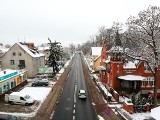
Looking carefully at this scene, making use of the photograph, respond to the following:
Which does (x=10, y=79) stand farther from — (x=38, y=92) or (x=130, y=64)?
(x=130, y=64)

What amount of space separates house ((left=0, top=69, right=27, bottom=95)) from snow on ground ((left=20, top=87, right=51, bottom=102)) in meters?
2.62

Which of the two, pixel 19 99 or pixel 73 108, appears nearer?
pixel 73 108

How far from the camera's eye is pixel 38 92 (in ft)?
152

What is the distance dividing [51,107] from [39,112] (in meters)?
3.07

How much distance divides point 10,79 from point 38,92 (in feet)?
20.5

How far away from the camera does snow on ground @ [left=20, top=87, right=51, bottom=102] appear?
139 feet

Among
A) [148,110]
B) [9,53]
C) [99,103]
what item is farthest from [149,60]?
[9,53]

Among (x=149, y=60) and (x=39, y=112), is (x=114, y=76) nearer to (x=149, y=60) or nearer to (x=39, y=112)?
(x=149, y=60)

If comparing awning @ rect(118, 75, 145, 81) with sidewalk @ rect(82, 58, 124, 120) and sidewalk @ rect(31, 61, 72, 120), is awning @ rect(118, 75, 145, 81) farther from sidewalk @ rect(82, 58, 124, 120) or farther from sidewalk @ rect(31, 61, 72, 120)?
sidewalk @ rect(31, 61, 72, 120)

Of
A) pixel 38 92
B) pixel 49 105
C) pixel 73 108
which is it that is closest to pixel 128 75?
pixel 73 108

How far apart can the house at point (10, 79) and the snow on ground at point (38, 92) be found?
2.62m

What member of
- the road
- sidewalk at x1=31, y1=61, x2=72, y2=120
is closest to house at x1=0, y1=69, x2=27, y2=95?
sidewalk at x1=31, y1=61, x2=72, y2=120

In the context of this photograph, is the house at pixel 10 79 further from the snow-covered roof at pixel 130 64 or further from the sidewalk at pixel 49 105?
the snow-covered roof at pixel 130 64

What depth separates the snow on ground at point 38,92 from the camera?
139 ft
